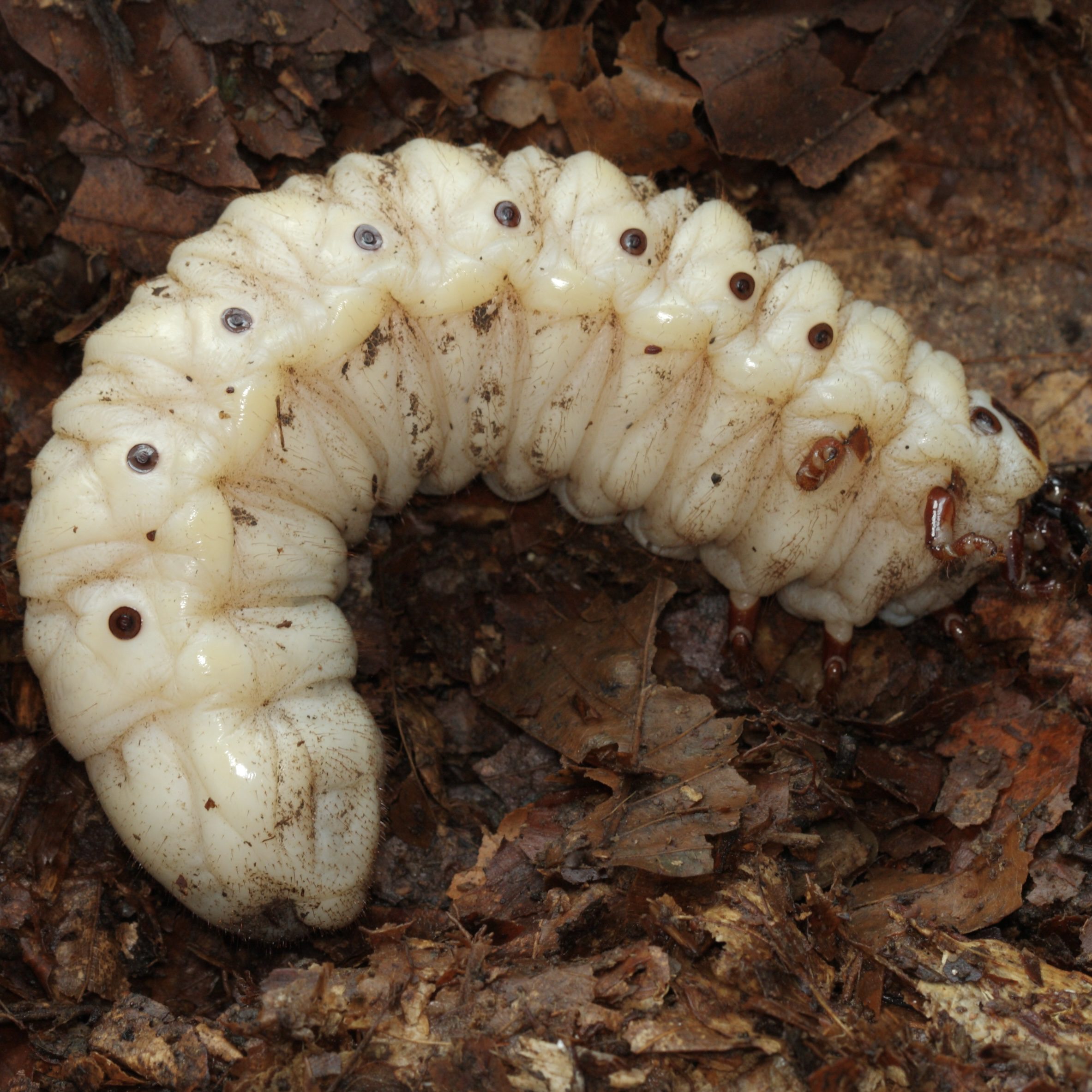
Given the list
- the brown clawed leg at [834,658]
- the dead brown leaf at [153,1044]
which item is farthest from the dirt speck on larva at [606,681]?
the brown clawed leg at [834,658]

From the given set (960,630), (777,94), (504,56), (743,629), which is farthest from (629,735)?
(504,56)

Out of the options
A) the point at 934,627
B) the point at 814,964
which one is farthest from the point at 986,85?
the point at 814,964

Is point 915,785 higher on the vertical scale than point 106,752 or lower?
higher

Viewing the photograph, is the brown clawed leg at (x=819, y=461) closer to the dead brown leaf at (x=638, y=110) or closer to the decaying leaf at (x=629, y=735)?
the decaying leaf at (x=629, y=735)

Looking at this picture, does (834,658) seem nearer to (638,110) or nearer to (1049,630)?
(1049,630)

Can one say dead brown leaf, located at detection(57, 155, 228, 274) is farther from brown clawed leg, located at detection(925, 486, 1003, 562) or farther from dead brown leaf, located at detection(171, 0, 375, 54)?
brown clawed leg, located at detection(925, 486, 1003, 562)

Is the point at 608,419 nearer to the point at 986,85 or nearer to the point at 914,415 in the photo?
the point at 914,415
